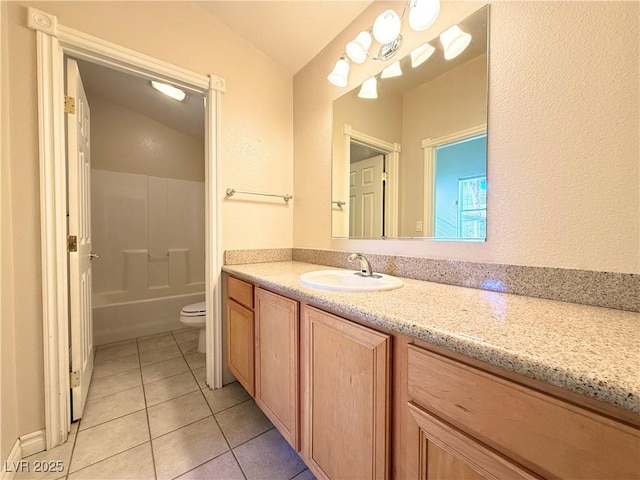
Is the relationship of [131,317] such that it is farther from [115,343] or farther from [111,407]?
[111,407]

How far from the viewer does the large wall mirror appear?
0.98m

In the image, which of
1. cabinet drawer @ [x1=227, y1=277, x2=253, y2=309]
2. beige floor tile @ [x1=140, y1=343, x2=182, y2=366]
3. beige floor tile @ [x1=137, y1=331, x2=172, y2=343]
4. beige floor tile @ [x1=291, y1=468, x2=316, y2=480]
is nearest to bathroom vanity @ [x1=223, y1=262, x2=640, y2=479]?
beige floor tile @ [x1=291, y1=468, x2=316, y2=480]

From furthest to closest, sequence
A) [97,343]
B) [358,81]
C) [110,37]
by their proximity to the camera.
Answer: [97,343], [358,81], [110,37]

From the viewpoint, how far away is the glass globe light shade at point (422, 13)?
3.35 ft

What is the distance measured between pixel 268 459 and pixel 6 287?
4.32ft

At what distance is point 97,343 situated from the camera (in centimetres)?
221

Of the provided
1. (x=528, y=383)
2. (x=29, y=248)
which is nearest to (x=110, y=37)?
(x=29, y=248)

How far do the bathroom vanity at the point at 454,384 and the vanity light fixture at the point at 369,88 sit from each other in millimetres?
1031

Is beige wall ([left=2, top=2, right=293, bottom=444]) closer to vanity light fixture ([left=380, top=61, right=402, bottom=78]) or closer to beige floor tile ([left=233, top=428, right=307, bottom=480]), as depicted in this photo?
vanity light fixture ([left=380, top=61, right=402, bottom=78])

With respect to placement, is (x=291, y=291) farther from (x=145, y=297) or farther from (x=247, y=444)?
(x=145, y=297)

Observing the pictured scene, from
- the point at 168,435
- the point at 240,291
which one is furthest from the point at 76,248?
the point at 168,435

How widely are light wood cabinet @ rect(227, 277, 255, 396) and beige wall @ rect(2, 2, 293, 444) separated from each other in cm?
35

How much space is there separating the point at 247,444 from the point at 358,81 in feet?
6.47

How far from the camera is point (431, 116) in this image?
3.72 ft
